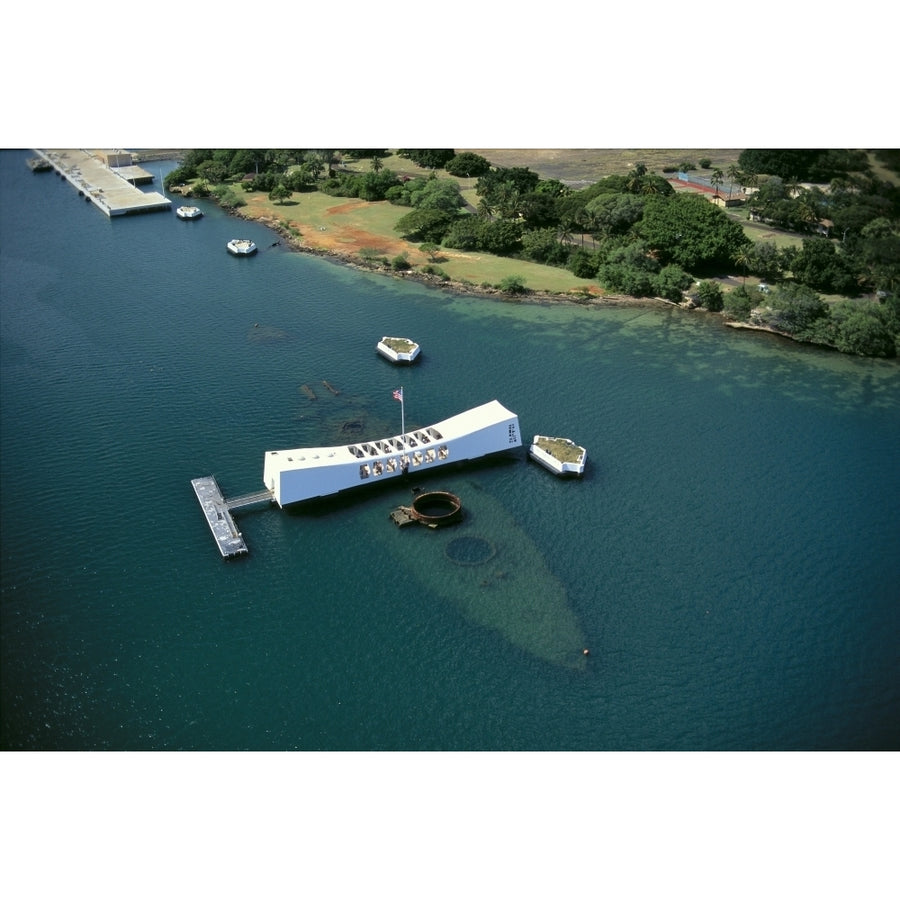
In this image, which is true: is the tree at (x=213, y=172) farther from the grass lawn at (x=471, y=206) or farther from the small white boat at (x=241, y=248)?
the small white boat at (x=241, y=248)

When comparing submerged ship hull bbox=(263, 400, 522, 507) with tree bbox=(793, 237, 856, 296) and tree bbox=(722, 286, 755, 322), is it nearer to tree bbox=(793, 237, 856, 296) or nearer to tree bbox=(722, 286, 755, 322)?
tree bbox=(722, 286, 755, 322)

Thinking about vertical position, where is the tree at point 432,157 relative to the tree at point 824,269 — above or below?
above

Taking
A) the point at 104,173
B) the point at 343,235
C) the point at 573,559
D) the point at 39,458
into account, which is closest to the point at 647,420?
the point at 573,559

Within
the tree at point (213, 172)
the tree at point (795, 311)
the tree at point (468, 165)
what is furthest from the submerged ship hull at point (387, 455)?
the tree at point (213, 172)

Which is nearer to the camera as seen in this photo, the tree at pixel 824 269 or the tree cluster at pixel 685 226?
the tree cluster at pixel 685 226

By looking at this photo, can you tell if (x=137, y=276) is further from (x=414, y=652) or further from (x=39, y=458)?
(x=414, y=652)

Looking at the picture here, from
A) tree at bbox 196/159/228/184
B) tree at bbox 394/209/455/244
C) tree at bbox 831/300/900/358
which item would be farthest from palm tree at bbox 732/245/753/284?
tree at bbox 196/159/228/184
